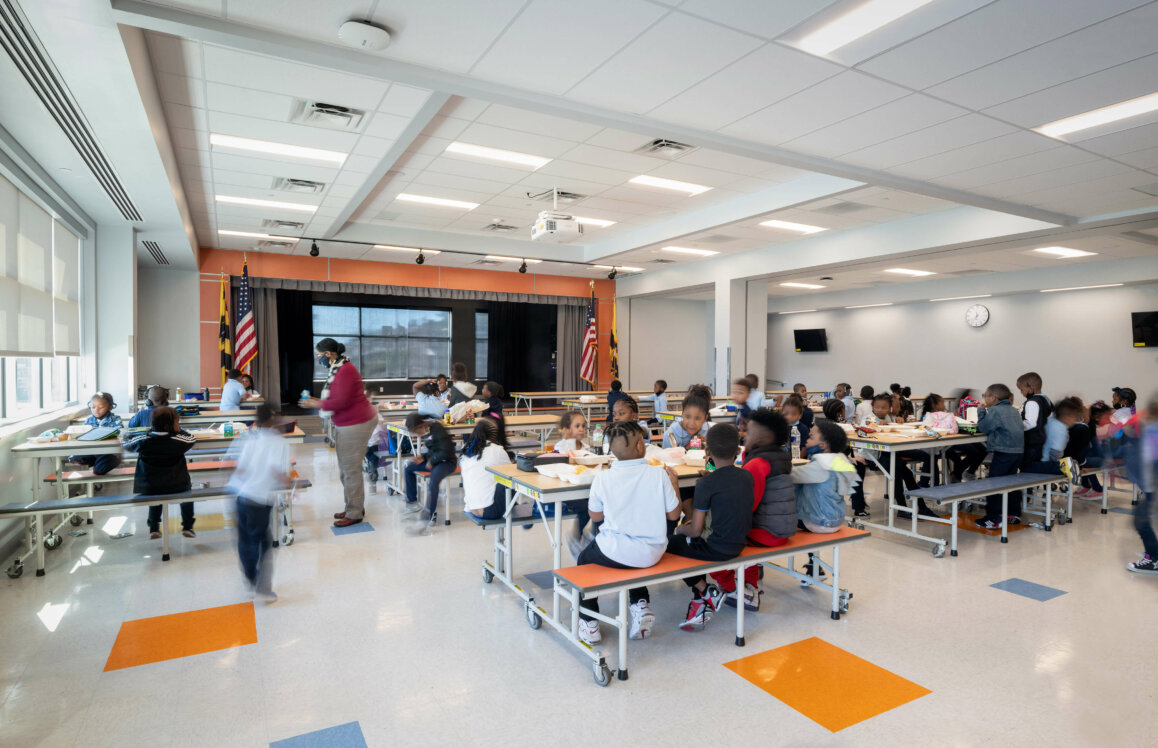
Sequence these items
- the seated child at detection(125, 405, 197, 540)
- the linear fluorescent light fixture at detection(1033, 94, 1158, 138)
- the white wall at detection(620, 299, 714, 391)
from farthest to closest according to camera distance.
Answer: the white wall at detection(620, 299, 714, 391) < the seated child at detection(125, 405, 197, 540) < the linear fluorescent light fixture at detection(1033, 94, 1158, 138)

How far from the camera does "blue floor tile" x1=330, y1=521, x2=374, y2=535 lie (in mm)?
5105

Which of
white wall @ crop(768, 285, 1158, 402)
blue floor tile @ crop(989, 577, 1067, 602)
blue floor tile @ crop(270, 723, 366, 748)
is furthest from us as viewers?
white wall @ crop(768, 285, 1158, 402)

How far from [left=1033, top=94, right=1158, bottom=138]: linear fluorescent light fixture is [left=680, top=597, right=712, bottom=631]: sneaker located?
14.0 feet

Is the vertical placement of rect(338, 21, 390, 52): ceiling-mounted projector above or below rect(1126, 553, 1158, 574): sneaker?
above

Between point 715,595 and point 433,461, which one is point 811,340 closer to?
point 433,461

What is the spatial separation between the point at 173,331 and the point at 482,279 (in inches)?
210

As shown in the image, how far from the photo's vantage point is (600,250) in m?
11.2

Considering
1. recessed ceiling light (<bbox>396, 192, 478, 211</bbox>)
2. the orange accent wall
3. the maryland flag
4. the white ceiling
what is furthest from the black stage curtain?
the white ceiling

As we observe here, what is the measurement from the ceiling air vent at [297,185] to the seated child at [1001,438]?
6933 mm

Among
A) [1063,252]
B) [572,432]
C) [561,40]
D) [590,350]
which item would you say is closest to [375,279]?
[590,350]

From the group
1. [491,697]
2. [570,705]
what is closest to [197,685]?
[491,697]

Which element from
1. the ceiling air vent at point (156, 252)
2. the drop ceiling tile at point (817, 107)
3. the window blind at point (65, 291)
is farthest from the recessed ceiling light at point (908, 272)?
the window blind at point (65, 291)

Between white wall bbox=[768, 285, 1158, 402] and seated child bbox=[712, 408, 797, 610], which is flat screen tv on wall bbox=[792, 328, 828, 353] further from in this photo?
seated child bbox=[712, 408, 797, 610]

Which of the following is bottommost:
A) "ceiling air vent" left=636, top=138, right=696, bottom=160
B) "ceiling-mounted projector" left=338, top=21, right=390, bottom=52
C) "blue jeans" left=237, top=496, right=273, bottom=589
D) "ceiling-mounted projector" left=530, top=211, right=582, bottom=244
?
"blue jeans" left=237, top=496, right=273, bottom=589
